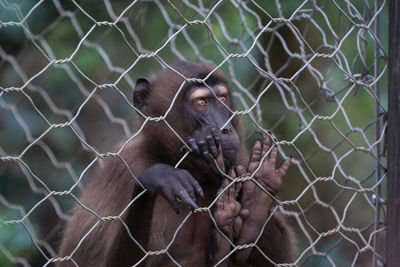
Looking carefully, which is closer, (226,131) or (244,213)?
(244,213)

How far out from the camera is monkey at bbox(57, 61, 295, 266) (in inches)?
73.4

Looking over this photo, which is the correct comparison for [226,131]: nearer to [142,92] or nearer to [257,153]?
[257,153]

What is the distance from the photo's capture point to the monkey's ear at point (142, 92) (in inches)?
97.6

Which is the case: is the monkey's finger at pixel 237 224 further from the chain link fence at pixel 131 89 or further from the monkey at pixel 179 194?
the chain link fence at pixel 131 89

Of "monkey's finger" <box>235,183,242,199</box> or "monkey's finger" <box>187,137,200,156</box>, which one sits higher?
"monkey's finger" <box>187,137,200,156</box>

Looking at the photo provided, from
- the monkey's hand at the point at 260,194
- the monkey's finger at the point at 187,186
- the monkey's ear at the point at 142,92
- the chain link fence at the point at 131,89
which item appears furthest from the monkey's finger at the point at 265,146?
the chain link fence at the point at 131,89

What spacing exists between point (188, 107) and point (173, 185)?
0.59m

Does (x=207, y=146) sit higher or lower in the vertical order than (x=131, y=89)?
higher

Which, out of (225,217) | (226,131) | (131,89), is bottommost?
(131,89)

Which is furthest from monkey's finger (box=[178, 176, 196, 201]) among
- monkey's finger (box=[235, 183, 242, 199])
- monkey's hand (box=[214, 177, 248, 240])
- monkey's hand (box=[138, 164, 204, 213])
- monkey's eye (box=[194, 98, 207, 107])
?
monkey's eye (box=[194, 98, 207, 107])

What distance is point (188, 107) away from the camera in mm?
2266

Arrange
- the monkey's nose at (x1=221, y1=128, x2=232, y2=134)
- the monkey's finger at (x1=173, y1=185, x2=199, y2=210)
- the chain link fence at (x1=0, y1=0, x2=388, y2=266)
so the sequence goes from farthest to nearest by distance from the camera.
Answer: the chain link fence at (x1=0, y1=0, x2=388, y2=266), the monkey's nose at (x1=221, y1=128, x2=232, y2=134), the monkey's finger at (x1=173, y1=185, x2=199, y2=210)

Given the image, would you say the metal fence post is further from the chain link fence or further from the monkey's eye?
the chain link fence

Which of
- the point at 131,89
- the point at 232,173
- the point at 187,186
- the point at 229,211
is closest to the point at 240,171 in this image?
the point at 232,173
